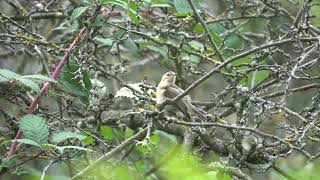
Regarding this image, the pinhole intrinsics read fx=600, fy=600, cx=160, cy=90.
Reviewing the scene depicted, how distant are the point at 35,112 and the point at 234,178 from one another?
42.9 inches

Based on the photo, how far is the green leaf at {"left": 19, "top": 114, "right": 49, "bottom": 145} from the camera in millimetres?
2535

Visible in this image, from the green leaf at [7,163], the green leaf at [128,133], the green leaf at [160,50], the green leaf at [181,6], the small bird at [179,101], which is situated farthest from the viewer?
the green leaf at [128,133]

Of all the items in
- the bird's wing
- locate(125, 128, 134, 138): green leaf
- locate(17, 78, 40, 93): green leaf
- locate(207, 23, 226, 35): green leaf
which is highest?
locate(17, 78, 40, 93): green leaf

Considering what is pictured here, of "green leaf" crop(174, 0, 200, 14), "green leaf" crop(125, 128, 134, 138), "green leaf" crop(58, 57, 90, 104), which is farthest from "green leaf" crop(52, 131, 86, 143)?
"green leaf" crop(125, 128, 134, 138)

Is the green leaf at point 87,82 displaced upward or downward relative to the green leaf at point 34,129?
upward

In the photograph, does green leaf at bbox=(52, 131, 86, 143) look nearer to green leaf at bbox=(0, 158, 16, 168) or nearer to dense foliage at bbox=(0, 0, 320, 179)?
dense foliage at bbox=(0, 0, 320, 179)

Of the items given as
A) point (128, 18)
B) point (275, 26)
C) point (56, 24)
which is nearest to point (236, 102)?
point (128, 18)

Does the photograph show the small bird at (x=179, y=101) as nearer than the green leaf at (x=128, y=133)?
Yes

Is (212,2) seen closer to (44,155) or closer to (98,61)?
(98,61)

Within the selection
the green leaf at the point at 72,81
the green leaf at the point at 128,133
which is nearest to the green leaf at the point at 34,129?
the green leaf at the point at 72,81

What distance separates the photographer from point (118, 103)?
440 cm

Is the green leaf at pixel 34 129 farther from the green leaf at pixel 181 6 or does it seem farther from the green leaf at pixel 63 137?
the green leaf at pixel 181 6

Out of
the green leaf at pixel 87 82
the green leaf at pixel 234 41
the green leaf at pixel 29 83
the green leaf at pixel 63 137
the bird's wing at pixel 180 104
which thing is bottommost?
the bird's wing at pixel 180 104

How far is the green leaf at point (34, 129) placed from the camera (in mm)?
2535
